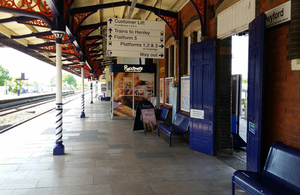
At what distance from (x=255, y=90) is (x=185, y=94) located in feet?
14.6

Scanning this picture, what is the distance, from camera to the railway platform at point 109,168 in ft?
13.1

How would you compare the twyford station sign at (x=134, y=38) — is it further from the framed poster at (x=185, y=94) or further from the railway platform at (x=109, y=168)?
the railway platform at (x=109, y=168)

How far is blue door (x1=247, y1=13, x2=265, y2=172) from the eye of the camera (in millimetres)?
3695

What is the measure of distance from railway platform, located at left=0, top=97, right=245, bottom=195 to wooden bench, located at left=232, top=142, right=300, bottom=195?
711 mm

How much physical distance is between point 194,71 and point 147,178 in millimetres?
3118

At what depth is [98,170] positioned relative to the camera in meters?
4.81

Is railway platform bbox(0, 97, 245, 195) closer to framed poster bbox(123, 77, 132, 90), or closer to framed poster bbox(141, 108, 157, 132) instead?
framed poster bbox(141, 108, 157, 132)

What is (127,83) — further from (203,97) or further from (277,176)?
(277,176)

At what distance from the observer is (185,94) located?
828 centimetres

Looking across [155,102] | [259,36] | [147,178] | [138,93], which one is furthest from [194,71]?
[138,93]

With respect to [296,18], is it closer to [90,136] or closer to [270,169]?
[270,169]

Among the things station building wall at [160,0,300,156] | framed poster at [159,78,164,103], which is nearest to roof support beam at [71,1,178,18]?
station building wall at [160,0,300,156]

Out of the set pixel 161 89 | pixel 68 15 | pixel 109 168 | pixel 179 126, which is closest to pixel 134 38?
pixel 68 15

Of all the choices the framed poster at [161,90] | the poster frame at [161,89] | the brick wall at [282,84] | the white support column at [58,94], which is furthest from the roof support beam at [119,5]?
the brick wall at [282,84]
